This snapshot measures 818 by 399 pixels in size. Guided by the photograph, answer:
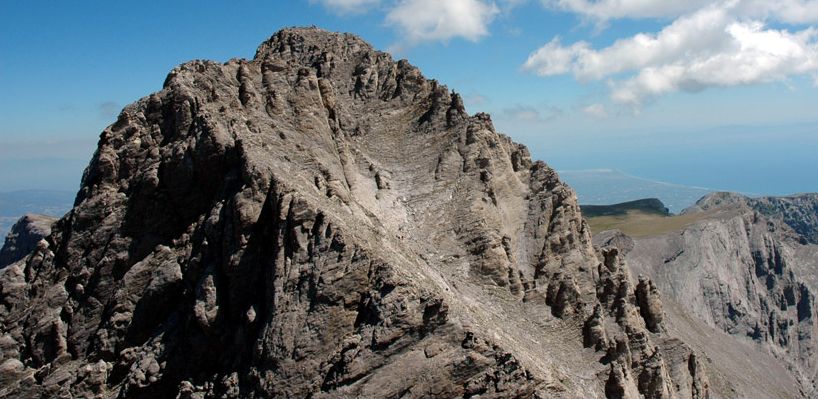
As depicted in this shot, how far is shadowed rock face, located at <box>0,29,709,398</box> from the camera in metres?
28.4

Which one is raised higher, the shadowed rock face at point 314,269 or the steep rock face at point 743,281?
the shadowed rock face at point 314,269

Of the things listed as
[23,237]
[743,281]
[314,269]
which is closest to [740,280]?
[743,281]

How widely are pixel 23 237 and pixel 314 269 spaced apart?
90.1 meters

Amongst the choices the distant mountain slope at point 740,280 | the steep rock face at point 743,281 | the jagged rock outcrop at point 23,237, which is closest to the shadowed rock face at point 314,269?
the jagged rock outcrop at point 23,237

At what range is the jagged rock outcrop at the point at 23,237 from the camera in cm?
9756

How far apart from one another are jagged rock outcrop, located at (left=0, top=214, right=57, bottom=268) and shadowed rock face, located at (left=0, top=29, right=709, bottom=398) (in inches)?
2556

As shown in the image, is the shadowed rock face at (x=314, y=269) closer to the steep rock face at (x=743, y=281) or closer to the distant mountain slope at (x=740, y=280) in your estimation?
the distant mountain slope at (x=740, y=280)

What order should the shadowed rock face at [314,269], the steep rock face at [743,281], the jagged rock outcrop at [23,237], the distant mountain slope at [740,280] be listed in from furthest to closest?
the steep rock face at [743,281] → the distant mountain slope at [740,280] → the jagged rock outcrop at [23,237] → the shadowed rock face at [314,269]

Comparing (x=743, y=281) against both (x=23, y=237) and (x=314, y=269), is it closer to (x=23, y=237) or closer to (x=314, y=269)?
(x=314, y=269)

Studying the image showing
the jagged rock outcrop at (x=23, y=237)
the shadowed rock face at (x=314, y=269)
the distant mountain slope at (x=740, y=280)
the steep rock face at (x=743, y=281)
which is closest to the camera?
the shadowed rock face at (x=314, y=269)

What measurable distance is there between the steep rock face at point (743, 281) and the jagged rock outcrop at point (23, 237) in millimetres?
100530

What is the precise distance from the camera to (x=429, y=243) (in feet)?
138

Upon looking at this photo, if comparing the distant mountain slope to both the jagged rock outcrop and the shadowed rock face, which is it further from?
the jagged rock outcrop

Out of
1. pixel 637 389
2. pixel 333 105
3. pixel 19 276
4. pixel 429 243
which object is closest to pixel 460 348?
pixel 429 243
